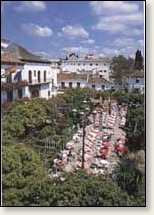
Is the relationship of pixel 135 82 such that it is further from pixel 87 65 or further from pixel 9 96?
pixel 9 96

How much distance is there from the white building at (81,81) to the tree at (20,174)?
0.38m

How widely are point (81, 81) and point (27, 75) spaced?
274mm

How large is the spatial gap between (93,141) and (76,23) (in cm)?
60

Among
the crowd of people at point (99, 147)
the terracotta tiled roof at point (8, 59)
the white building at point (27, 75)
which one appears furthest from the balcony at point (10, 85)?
the crowd of people at point (99, 147)

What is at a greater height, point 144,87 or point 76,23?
point 76,23

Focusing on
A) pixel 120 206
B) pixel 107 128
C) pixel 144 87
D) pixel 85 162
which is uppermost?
pixel 144 87

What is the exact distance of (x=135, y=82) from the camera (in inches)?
104

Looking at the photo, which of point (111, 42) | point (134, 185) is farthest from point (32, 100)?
point (134, 185)

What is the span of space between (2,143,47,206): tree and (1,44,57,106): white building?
0.27 m

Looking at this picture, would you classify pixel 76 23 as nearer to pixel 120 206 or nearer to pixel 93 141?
pixel 93 141

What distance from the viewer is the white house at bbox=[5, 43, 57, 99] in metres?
2.65

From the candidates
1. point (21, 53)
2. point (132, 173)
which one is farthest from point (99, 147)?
point (21, 53)

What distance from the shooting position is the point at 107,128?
2707 mm

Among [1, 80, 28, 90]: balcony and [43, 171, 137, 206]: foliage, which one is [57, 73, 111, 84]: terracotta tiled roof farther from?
[43, 171, 137, 206]: foliage
